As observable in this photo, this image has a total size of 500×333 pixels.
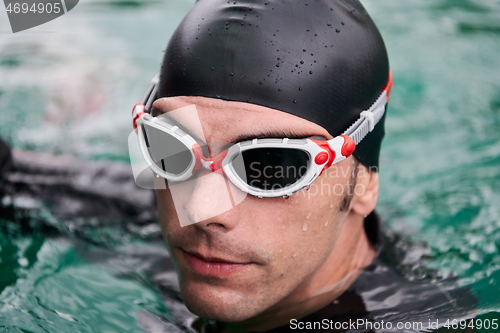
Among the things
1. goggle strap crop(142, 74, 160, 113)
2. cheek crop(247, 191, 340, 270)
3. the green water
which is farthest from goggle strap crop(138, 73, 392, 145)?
the green water

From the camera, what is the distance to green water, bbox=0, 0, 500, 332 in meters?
3.31

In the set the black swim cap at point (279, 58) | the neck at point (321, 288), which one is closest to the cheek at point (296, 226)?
the neck at point (321, 288)

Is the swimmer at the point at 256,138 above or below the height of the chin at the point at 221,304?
above

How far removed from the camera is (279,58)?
2.21 meters

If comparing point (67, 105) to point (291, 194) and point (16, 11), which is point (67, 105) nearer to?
point (16, 11)

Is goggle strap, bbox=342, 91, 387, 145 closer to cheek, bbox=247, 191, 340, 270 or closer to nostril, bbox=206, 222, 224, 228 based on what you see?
cheek, bbox=247, 191, 340, 270

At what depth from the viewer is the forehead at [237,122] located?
217cm

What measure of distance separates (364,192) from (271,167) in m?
0.78

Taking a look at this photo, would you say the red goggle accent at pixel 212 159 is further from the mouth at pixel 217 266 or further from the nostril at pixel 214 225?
the mouth at pixel 217 266

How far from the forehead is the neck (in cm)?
83

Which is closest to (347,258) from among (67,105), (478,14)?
(67,105)

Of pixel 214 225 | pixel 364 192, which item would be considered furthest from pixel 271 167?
pixel 364 192

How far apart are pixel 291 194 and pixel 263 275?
413mm

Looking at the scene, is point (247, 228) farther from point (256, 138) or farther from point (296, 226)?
point (256, 138)
